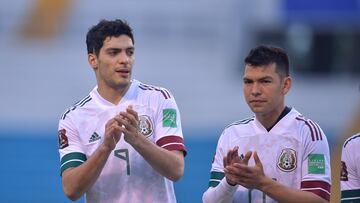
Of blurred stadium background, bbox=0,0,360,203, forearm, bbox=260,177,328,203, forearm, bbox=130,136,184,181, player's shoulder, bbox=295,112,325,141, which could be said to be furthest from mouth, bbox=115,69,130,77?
blurred stadium background, bbox=0,0,360,203

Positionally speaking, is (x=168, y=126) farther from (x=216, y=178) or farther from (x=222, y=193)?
(x=222, y=193)

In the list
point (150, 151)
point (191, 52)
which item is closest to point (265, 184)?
point (150, 151)

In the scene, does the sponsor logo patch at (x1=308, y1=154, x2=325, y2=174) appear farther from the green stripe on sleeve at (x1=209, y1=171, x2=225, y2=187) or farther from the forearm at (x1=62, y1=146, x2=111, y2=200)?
the forearm at (x1=62, y1=146, x2=111, y2=200)

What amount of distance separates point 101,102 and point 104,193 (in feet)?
1.78

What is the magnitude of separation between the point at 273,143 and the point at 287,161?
0.14 metres

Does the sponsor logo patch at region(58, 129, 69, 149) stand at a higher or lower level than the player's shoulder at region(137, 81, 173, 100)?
lower

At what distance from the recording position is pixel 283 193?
5359mm

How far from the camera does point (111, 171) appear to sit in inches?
233

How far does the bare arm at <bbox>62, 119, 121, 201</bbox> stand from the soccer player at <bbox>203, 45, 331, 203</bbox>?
1.94ft

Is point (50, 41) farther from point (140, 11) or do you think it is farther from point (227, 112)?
point (227, 112)

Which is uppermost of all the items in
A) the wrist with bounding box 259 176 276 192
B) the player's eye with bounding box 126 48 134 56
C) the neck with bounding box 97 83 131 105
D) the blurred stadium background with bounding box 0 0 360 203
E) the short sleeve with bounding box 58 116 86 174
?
the player's eye with bounding box 126 48 134 56

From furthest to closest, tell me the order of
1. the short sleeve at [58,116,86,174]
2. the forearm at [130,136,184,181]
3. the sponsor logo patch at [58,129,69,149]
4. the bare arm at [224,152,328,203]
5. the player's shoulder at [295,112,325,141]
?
the sponsor logo patch at [58,129,69,149] < the short sleeve at [58,116,86,174] < the player's shoulder at [295,112,325,141] < the forearm at [130,136,184,181] < the bare arm at [224,152,328,203]

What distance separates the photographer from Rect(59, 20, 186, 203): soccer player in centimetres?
578

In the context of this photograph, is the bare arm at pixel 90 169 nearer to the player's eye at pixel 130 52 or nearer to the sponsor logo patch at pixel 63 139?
the sponsor logo patch at pixel 63 139
